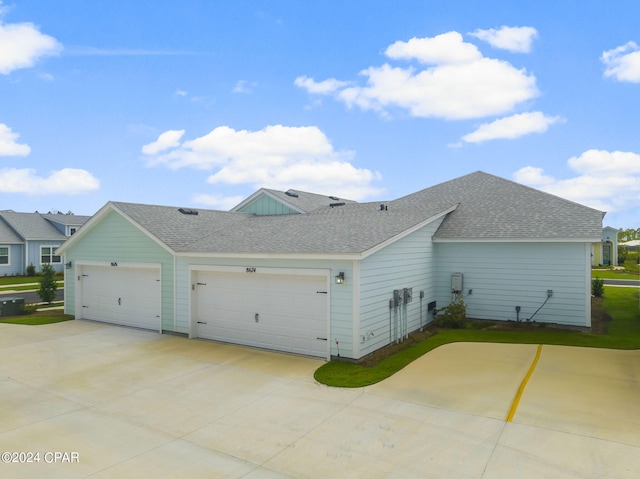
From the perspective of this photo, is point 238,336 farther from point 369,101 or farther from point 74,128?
point 74,128

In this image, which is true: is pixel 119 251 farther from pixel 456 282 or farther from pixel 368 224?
pixel 456 282

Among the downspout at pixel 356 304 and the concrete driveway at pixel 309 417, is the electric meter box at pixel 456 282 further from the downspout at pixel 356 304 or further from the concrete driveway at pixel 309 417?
the downspout at pixel 356 304

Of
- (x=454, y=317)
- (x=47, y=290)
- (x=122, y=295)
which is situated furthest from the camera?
(x=47, y=290)

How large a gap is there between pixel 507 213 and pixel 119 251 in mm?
14225

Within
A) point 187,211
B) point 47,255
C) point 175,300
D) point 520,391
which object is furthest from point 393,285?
point 47,255

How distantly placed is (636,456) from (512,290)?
899 centimetres

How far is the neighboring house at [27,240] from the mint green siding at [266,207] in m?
19.2

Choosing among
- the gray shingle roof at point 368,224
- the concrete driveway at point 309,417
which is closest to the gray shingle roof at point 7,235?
the gray shingle roof at point 368,224

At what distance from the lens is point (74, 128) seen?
1992cm

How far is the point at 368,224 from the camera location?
1220 centimetres

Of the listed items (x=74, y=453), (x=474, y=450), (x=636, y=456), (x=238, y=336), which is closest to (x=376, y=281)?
(x=238, y=336)

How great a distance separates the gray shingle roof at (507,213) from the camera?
13359 millimetres

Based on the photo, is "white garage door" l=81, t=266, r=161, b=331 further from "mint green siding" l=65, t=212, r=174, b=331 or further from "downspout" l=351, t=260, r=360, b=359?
"downspout" l=351, t=260, r=360, b=359

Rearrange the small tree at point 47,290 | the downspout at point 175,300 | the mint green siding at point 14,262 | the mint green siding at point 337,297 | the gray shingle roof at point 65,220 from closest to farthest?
the mint green siding at point 337,297 → the downspout at point 175,300 → the small tree at point 47,290 → the mint green siding at point 14,262 → the gray shingle roof at point 65,220
